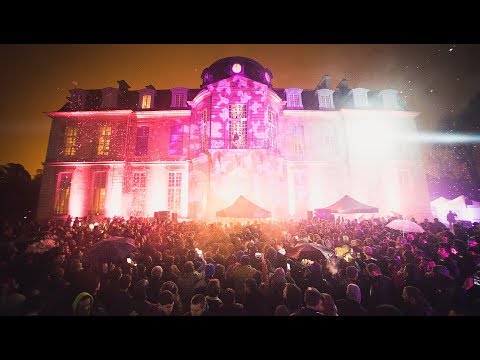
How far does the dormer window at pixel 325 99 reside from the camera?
24625 millimetres

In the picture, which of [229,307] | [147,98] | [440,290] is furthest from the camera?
[147,98]

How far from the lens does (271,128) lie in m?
19.9

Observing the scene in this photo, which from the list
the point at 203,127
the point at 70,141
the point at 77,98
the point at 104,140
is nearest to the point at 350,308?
the point at 203,127

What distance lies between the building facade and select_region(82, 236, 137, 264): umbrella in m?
13.0

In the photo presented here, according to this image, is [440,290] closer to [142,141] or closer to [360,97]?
[142,141]

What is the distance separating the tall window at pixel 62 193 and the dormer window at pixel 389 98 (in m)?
30.9

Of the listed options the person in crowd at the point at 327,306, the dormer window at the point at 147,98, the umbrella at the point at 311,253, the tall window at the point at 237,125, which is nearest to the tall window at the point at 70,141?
the dormer window at the point at 147,98

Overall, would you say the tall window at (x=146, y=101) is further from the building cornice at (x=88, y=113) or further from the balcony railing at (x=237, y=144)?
the balcony railing at (x=237, y=144)

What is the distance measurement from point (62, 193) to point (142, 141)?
8375 millimetres

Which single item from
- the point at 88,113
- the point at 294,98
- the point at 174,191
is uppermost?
the point at 294,98
